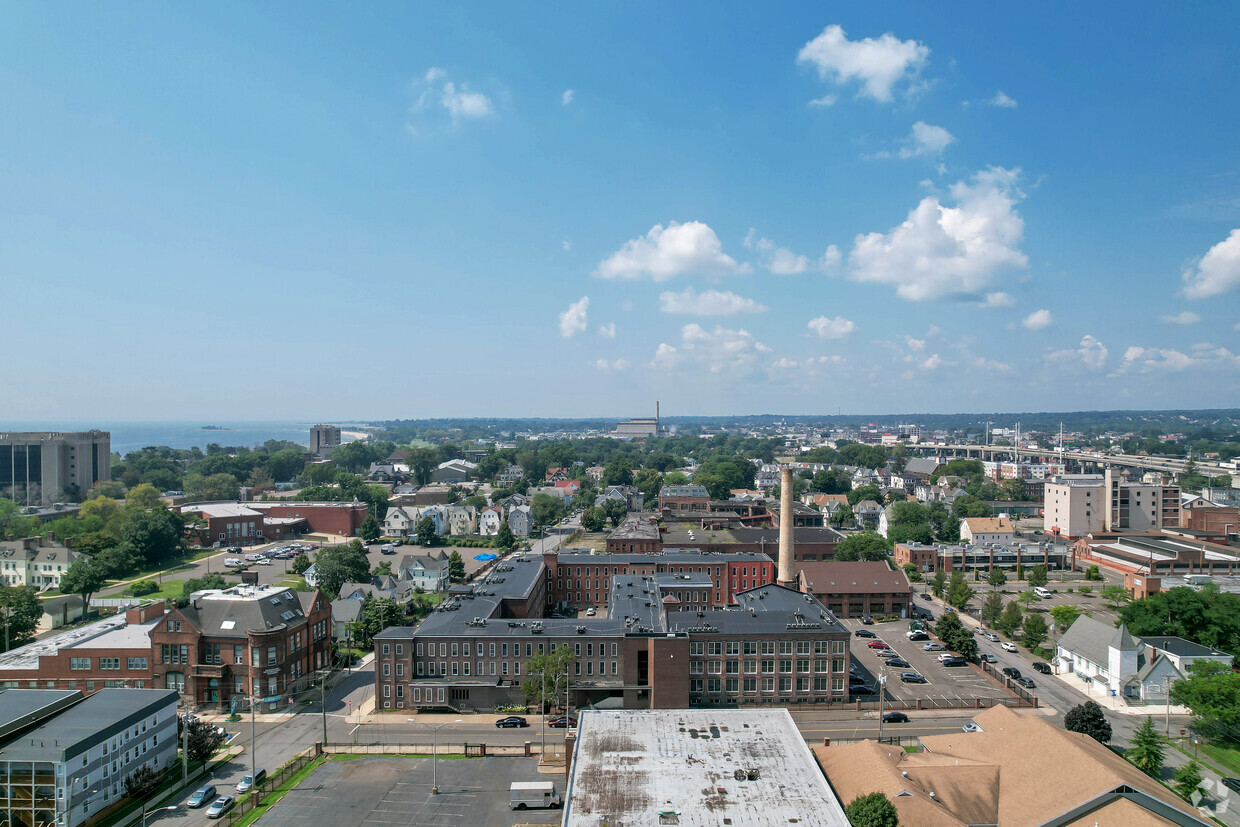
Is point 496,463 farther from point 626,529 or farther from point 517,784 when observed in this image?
point 517,784

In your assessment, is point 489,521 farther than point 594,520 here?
No

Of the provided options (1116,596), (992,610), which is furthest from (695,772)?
(1116,596)

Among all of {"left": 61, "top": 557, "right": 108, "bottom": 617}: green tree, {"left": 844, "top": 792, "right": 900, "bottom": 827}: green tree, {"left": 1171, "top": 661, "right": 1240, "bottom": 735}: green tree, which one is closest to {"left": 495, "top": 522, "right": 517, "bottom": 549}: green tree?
{"left": 61, "top": 557, "right": 108, "bottom": 617}: green tree

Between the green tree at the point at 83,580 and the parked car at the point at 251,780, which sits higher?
the green tree at the point at 83,580

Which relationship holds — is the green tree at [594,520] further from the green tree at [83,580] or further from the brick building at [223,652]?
the brick building at [223,652]

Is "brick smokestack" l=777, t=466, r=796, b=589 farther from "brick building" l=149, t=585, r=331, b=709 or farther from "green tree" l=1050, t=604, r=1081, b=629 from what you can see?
"brick building" l=149, t=585, r=331, b=709

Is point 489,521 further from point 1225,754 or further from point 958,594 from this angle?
point 1225,754

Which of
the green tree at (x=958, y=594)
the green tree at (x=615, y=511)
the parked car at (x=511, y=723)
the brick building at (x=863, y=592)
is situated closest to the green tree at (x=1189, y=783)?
the parked car at (x=511, y=723)
